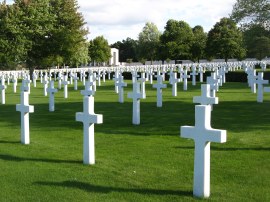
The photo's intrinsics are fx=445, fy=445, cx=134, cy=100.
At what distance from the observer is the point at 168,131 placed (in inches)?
368

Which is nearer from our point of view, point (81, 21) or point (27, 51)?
point (27, 51)

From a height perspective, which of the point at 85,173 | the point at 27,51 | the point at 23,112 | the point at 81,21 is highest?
the point at 81,21

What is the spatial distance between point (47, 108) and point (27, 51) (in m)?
23.7

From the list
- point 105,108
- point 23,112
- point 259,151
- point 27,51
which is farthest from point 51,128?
point 27,51

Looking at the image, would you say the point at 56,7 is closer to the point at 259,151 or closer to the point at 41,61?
the point at 41,61

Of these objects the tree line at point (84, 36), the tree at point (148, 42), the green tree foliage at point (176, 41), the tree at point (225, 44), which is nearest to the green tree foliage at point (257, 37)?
the tree line at point (84, 36)

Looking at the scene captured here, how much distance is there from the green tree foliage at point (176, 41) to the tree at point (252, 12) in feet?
136

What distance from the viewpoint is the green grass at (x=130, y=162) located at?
5.29m

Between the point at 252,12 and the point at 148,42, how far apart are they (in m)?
51.3

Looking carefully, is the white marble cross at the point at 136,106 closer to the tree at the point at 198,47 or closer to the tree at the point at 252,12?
the tree at the point at 252,12

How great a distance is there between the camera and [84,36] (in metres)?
41.7

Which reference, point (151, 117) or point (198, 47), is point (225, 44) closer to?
point (198, 47)

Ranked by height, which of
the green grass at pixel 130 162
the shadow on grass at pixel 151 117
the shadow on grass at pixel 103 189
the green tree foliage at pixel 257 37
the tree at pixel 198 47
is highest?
the tree at pixel 198 47

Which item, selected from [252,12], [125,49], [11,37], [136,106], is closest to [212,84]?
[136,106]
